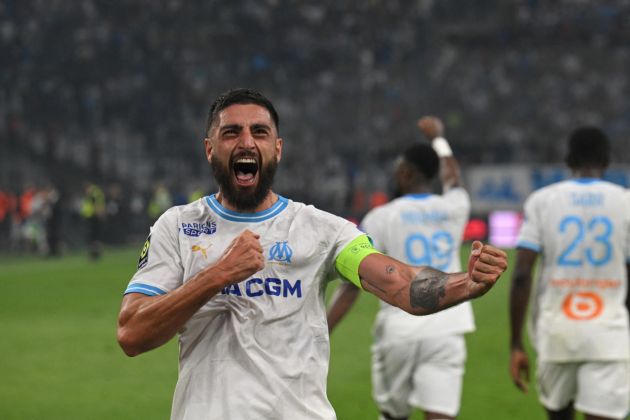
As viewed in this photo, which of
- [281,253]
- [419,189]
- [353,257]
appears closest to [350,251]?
[353,257]

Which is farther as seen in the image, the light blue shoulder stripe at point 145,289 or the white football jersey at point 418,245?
the white football jersey at point 418,245

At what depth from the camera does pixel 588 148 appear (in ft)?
19.0

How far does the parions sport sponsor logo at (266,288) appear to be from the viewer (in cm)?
338

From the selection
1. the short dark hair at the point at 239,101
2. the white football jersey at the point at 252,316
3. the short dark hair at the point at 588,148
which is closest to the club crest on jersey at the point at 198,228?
the white football jersey at the point at 252,316

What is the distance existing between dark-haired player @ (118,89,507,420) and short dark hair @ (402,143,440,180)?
2957 millimetres

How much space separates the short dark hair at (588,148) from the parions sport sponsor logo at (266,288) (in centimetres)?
285

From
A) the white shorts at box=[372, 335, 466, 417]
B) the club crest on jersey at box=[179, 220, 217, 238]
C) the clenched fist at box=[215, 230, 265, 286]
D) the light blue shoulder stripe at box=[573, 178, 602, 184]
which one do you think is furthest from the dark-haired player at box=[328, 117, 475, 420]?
the clenched fist at box=[215, 230, 265, 286]

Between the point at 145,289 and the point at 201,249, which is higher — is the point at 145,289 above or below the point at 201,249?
below

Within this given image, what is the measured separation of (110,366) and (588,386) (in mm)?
7063

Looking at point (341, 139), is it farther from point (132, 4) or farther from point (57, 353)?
point (57, 353)

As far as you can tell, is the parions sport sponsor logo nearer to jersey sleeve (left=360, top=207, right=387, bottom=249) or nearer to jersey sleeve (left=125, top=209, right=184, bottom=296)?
jersey sleeve (left=125, top=209, right=184, bottom=296)

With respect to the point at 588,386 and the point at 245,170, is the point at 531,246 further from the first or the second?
the point at 245,170

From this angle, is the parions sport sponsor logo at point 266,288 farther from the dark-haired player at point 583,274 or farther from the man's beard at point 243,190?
the dark-haired player at point 583,274

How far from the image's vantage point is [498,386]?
10.1 metres
